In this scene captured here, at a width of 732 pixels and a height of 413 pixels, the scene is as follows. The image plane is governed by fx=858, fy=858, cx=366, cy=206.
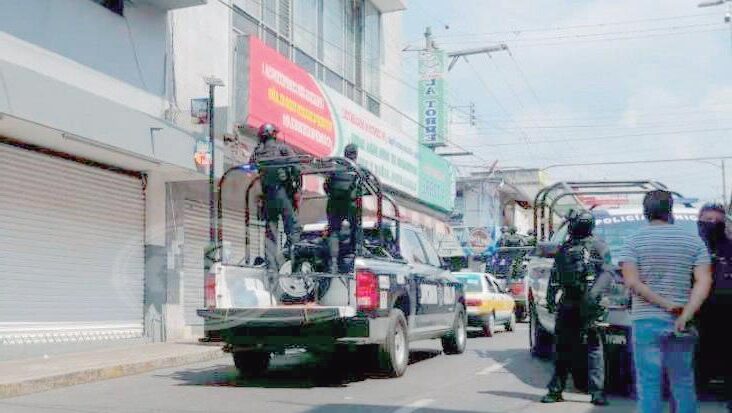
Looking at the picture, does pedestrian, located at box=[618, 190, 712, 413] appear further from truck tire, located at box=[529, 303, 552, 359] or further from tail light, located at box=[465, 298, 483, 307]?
tail light, located at box=[465, 298, 483, 307]

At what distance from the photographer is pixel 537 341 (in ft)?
39.5

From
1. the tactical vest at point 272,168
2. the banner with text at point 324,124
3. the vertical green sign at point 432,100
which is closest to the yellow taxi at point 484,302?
the banner with text at point 324,124

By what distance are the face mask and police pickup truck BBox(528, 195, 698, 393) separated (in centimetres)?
16

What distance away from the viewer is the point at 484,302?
57.6ft

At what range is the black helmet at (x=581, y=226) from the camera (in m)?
7.95

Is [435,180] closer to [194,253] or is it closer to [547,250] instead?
[194,253]

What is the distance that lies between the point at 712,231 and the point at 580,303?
134cm

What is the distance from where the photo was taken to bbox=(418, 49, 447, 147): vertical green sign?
2936 centimetres

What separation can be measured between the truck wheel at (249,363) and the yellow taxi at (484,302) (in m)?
6.65

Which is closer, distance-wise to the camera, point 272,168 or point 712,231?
point 712,231

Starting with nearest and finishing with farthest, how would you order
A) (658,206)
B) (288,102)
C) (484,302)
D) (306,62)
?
(658,206), (288,102), (484,302), (306,62)

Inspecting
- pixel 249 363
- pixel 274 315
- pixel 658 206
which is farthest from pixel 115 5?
pixel 658 206

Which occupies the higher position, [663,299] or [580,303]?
[663,299]

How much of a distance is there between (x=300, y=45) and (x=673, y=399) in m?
16.9
